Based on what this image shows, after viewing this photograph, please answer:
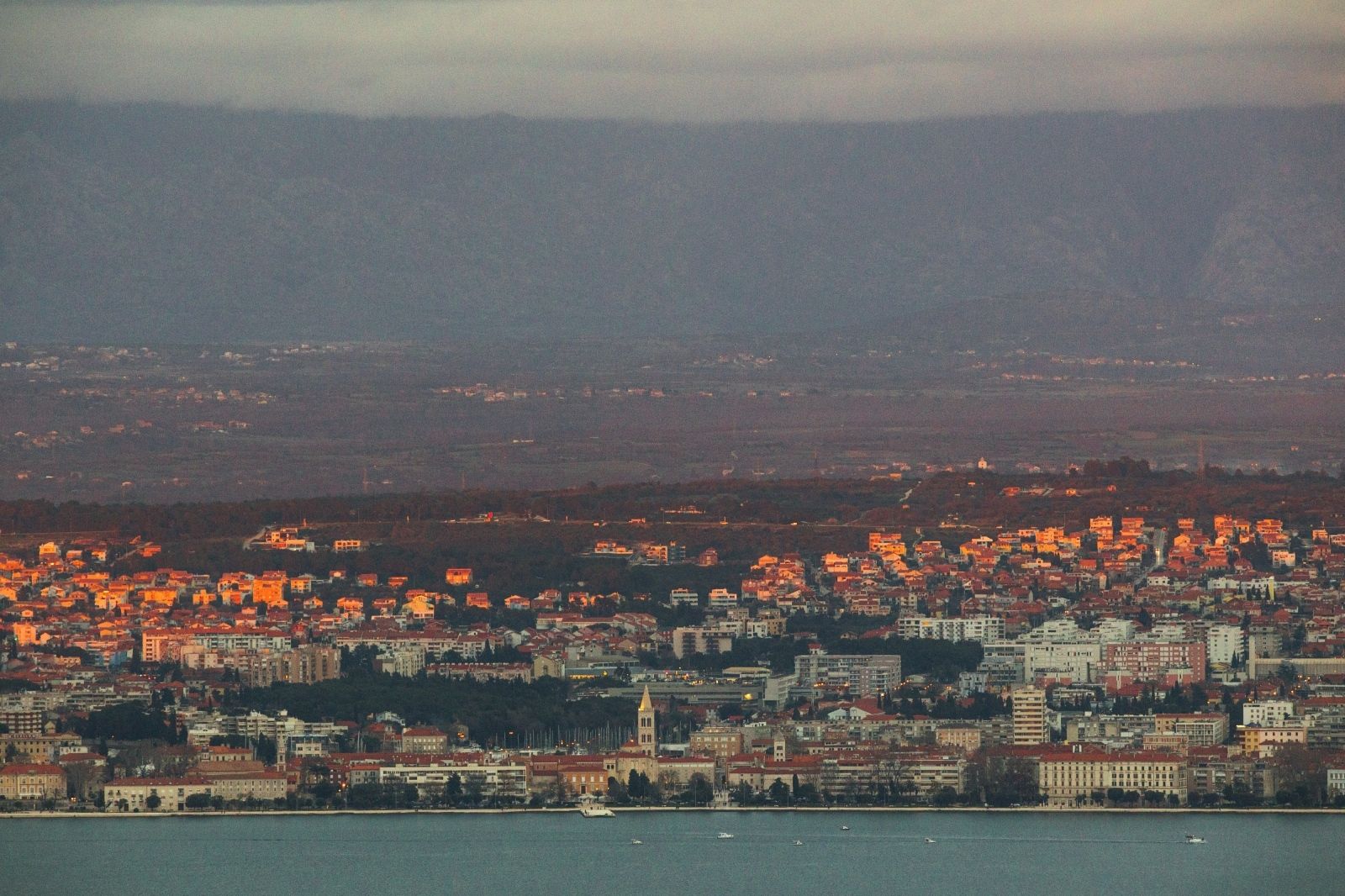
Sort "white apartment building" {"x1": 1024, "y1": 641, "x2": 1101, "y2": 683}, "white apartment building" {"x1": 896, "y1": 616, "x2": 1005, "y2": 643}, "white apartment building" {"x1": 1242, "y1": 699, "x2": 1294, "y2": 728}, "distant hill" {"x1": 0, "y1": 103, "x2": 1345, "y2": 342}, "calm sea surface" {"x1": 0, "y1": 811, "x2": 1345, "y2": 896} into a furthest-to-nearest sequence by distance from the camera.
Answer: "distant hill" {"x1": 0, "y1": 103, "x2": 1345, "y2": 342}
"white apartment building" {"x1": 896, "y1": 616, "x2": 1005, "y2": 643}
"white apartment building" {"x1": 1024, "y1": 641, "x2": 1101, "y2": 683}
"white apartment building" {"x1": 1242, "y1": 699, "x2": 1294, "y2": 728}
"calm sea surface" {"x1": 0, "y1": 811, "x2": 1345, "y2": 896}

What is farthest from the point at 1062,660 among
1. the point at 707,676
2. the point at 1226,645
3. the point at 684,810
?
the point at 684,810

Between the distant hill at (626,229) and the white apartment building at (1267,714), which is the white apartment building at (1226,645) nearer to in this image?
the white apartment building at (1267,714)

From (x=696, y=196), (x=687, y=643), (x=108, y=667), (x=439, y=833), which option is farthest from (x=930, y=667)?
(x=696, y=196)

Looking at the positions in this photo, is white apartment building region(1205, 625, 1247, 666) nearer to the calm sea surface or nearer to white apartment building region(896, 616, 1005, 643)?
white apartment building region(896, 616, 1005, 643)

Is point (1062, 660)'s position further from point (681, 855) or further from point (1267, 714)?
point (681, 855)

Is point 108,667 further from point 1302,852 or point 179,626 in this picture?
point 1302,852

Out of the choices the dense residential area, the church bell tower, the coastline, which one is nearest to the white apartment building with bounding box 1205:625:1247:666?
the dense residential area
